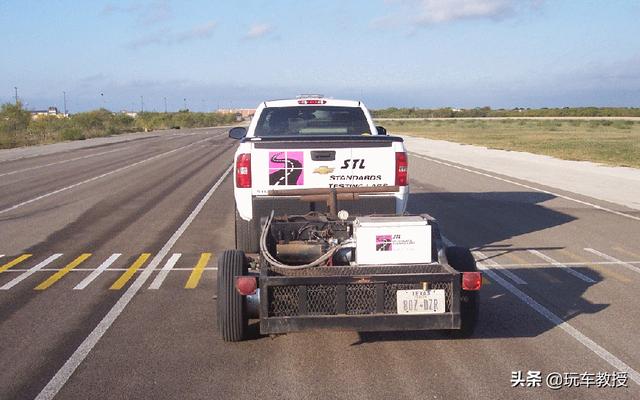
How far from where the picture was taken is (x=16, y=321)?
7441mm

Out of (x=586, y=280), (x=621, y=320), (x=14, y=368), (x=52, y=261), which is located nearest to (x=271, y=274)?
(x=14, y=368)

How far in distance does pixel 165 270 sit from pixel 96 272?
0.82 meters

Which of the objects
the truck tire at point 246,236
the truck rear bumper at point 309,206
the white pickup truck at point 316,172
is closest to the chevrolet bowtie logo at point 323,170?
the white pickup truck at point 316,172

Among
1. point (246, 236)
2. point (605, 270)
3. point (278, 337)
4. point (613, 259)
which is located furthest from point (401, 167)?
point (613, 259)

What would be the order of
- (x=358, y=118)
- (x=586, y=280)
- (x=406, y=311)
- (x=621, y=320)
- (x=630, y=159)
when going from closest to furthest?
1. (x=406, y=311)
2. (x=621, y=320)
3. (x=586, y=280)
4. (x=358, y=118)
5. (x=630, y=159)

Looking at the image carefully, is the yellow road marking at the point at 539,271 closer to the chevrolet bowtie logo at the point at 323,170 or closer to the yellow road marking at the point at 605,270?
the yellow road marking at the point at 605,270

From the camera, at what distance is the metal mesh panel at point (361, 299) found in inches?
238

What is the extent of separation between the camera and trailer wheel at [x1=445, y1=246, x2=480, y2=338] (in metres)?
6.59

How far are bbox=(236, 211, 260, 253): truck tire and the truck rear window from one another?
1715 mm

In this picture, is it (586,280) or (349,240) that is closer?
(349,240)

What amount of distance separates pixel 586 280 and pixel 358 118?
3892mm

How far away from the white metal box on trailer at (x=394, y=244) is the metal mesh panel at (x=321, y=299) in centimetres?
49

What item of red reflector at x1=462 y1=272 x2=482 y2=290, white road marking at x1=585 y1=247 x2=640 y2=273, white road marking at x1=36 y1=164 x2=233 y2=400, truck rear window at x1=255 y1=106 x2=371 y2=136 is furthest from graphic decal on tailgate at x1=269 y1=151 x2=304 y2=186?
white road marking at x1=585 y1=247 x2=640 y2=273

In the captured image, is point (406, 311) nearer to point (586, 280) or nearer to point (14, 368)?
point (14, 368)
